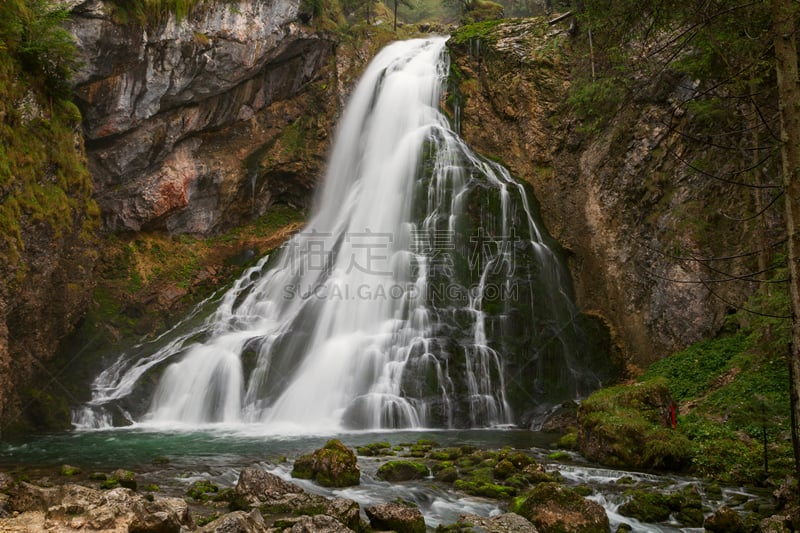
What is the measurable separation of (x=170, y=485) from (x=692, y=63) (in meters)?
12.0

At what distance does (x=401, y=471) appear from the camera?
9484 millimetres

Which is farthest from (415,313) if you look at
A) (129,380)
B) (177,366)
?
(129,380)

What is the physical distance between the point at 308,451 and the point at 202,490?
3.25 m

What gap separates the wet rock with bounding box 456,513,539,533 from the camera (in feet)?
22.4

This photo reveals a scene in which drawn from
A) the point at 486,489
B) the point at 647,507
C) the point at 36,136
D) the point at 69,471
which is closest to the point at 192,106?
the point at 36,136

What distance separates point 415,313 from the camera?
16609 mm

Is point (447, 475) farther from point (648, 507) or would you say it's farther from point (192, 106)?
point (192, 106)

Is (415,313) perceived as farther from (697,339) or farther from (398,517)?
(398,517)

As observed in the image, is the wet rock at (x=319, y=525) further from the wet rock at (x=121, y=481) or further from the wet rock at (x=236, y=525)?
the wet rock at (x=121, y=481)

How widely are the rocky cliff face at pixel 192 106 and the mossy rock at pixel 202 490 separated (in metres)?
14.6

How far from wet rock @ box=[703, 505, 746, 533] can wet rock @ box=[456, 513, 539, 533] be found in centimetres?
223

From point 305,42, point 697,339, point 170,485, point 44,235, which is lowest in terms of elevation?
point 170,485

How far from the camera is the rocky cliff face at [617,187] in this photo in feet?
48.8

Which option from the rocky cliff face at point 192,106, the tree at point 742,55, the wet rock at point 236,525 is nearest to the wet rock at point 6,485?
the wet rock at point 236,525
